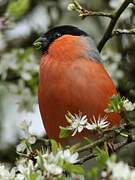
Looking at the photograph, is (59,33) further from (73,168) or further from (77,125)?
(73,168)

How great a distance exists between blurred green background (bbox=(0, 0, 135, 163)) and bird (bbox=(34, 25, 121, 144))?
26cm

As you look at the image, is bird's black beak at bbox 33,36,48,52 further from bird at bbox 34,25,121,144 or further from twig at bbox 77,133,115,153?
twig at bbox 77,133,115,153

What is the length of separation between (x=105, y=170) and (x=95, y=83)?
37.7 inches

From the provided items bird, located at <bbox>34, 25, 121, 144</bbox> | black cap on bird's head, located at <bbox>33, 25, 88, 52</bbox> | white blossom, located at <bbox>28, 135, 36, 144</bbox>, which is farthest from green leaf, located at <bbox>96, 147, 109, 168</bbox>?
black cap on bird's head, located at <bbox>33, 25, 88, 52</bbox>

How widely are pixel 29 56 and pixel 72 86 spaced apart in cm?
71

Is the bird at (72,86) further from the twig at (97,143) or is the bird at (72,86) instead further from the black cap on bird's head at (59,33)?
the twig at (97,143)

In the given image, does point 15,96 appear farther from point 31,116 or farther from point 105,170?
point 105,170

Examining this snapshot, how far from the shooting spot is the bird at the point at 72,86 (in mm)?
2307

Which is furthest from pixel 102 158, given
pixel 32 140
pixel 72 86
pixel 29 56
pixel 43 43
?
pixel 29 56

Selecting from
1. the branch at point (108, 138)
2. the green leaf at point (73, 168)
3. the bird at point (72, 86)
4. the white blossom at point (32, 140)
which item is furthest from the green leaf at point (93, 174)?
the bird at point (72, 86)

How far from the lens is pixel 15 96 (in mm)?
3223

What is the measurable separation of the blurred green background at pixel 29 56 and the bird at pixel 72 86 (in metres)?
0.26

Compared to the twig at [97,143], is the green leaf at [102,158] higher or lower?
higher

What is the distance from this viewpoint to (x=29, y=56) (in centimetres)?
304
